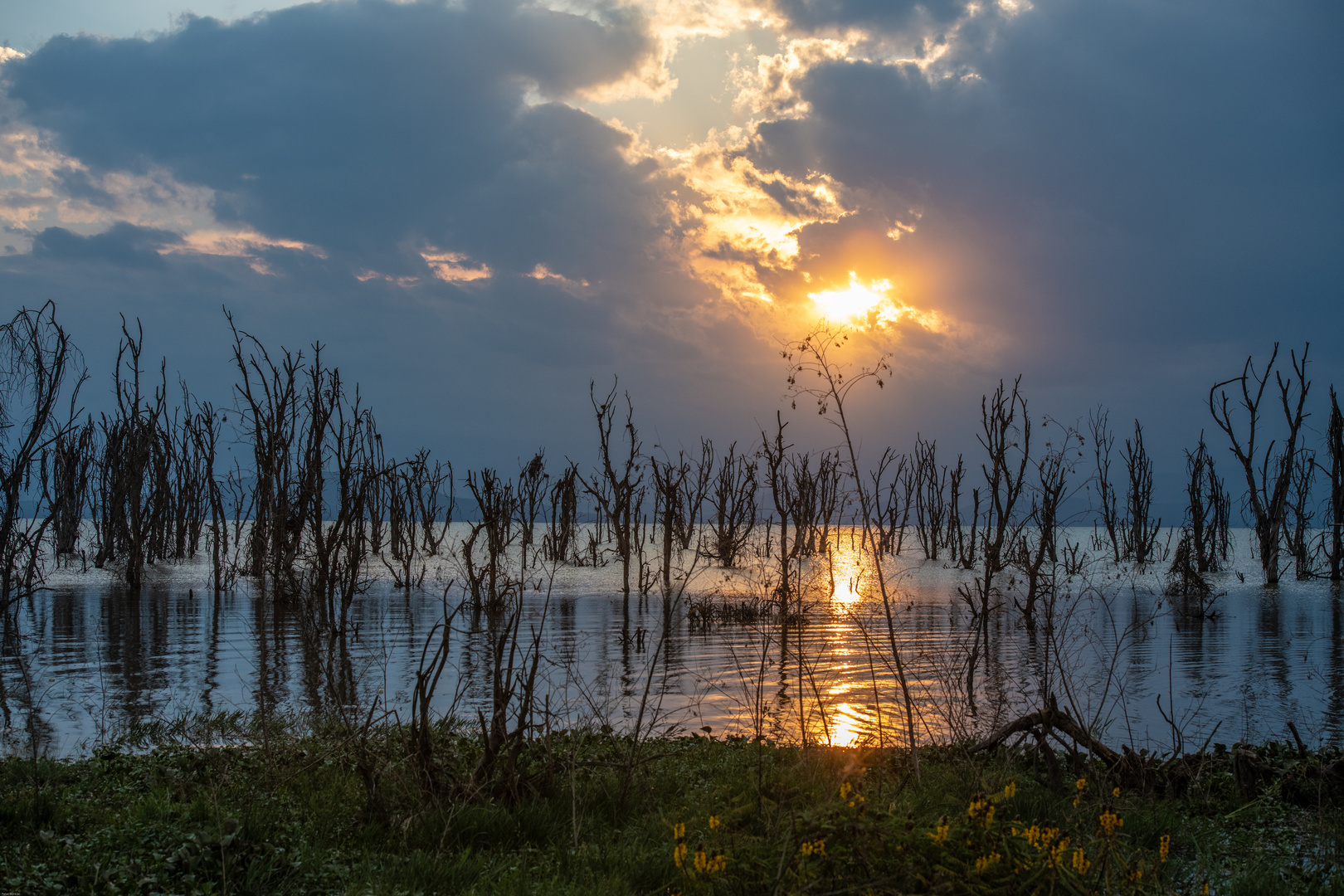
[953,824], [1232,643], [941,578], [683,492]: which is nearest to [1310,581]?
[941,578]

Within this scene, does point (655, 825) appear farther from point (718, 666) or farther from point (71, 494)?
point (71, 494)

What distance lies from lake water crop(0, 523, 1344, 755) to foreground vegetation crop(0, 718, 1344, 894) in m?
0.55

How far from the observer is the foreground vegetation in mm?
3064

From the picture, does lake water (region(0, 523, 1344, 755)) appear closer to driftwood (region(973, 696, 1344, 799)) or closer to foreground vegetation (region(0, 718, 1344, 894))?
driftwood (region(973, 696, 1344, 799))

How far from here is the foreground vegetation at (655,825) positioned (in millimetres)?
3064

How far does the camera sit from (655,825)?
4.73 m

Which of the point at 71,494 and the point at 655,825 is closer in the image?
the point at 655,825

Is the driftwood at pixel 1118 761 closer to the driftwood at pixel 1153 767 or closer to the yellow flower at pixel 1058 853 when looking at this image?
the driftwood at pixel 1153 767

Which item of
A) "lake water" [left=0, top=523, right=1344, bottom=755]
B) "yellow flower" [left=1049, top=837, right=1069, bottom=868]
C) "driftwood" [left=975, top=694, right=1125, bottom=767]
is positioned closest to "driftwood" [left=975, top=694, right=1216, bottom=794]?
"driftwood" [left=975, top=694, right=1125, bottom=767]

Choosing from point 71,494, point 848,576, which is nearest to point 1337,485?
point 848,576

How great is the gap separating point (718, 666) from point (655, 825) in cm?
830

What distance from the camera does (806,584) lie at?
2386 cm

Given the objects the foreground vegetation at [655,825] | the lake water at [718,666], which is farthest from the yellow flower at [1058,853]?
the lake water at [718,666]

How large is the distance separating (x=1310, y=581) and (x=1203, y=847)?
92.4 ft
